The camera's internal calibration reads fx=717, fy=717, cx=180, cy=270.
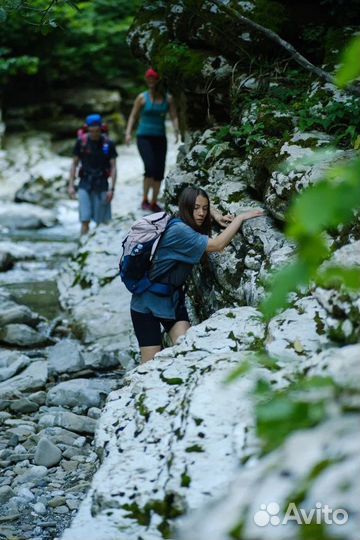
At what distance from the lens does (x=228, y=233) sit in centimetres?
578

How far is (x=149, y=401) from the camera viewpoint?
3826 mm

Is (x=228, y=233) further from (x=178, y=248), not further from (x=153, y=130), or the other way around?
(x=153, y=130)

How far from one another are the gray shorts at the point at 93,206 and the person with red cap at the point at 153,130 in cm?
74

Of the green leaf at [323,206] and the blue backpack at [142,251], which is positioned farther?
the blue backpack at [142,251]

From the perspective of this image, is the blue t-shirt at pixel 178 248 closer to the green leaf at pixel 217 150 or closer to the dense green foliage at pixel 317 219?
the green leaf at pixel 217 150

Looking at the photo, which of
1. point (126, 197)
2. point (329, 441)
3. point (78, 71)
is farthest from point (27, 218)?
point (329, 441)

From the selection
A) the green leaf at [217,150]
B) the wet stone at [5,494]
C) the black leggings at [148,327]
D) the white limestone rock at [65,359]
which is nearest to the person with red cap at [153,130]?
the green leaf at [217,150]

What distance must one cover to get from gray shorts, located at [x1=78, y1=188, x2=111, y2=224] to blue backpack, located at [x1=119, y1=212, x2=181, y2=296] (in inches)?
240

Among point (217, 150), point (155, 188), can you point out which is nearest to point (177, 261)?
point (217, 150)

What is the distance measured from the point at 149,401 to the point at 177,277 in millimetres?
2015

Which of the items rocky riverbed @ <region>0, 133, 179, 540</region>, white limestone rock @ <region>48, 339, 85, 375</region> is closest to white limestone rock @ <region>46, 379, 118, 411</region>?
rocky riverbed @ <region>0, 133, 179, 540</region>

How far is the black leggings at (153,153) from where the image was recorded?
11.0 metres

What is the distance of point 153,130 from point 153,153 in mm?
363

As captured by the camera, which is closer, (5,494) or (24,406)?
(5,494)
